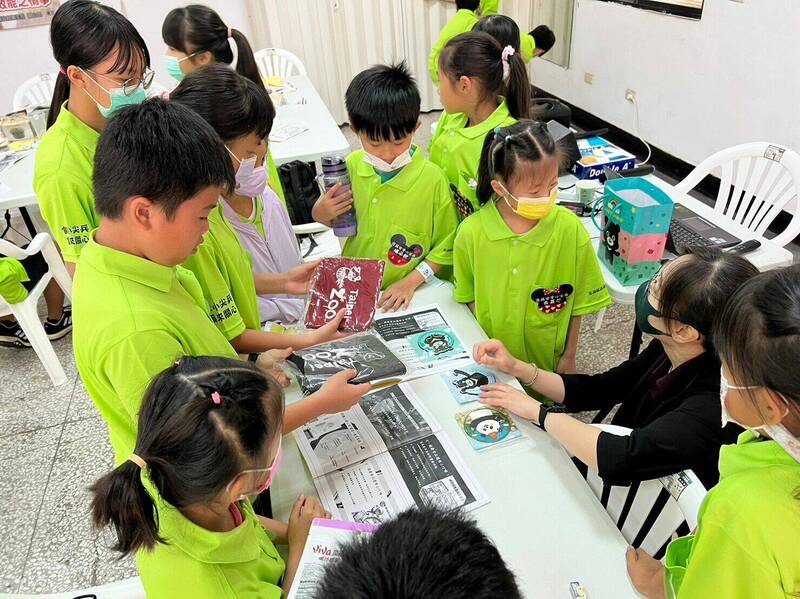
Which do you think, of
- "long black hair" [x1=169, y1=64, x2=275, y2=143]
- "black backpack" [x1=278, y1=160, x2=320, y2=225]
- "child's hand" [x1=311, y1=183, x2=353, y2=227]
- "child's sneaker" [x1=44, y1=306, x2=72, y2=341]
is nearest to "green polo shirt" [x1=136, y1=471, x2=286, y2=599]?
"long black hair" [x1=169, y1=64, x2=275, y2=143]

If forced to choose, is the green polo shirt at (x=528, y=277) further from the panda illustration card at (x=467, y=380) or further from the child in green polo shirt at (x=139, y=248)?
the child in green polo shirt at (x=139, y=248)

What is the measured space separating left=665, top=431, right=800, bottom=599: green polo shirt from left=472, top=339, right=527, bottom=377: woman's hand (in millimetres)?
559

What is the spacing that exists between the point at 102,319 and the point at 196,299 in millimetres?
268

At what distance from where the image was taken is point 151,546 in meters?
0.72

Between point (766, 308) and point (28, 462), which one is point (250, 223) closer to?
point (766, 308)

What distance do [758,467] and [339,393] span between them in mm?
727

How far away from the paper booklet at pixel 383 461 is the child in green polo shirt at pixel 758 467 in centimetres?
39

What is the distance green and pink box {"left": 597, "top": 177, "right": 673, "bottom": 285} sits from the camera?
1.44 metres

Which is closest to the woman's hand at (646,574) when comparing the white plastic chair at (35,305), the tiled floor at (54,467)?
the tiled floor at (54,467)

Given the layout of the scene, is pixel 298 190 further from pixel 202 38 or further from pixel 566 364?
pixel 566 364

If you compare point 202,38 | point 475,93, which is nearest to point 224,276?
point 475,93

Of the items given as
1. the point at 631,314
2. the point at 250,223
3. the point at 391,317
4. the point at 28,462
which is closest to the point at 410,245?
the point at 391,317

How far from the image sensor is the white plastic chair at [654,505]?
0.90 meters

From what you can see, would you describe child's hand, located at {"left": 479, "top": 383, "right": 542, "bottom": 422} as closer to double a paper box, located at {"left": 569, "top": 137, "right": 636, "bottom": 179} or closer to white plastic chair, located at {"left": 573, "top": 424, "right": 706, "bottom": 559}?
white plastic chair, located at {"left": 573, "top": 424, "right": 706, "bottom": 559}
